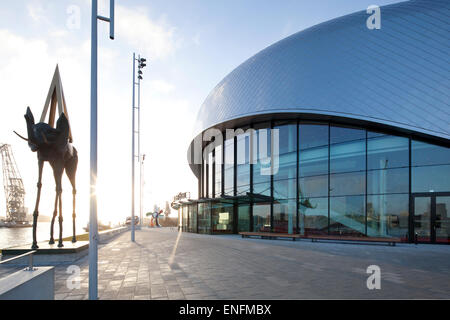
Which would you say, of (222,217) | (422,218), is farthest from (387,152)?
(222,217)

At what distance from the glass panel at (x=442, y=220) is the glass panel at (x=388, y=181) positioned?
5.91 ft

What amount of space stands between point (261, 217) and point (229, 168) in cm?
582

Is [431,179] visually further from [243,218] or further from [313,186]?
[243,218]

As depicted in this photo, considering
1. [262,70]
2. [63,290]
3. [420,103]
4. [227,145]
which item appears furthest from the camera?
[227,145]

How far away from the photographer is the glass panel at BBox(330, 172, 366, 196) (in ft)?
61.1

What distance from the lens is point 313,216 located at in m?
20.1

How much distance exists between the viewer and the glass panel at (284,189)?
21422 millimetres

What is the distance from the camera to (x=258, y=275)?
311 inches

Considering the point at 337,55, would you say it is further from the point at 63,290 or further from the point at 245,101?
the point at 63,290

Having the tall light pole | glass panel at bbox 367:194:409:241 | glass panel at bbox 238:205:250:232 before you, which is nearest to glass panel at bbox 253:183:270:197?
glass panel at bbox 238:205:250:232

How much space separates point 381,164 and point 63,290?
58.4 feet

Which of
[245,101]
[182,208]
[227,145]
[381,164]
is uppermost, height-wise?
[245,101]

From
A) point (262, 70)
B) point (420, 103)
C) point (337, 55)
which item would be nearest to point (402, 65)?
point (420, 103)

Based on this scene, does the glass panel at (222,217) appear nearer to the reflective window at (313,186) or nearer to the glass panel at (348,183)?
the reflective window at (313,186)
